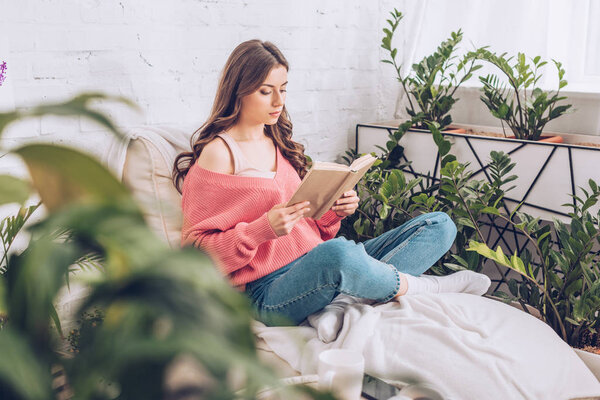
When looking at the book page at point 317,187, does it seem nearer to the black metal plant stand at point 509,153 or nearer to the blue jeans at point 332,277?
the blue jeans at point 332,277

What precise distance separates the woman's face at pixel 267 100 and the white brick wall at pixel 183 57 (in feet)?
1.30

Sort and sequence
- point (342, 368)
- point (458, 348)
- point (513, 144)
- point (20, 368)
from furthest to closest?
point (513, 144) < point (458, 348) < point (342, 368) < point (20, 368)

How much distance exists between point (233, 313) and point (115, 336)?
5 cm

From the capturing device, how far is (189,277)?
237 mm

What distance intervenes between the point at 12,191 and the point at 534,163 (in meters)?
1.88

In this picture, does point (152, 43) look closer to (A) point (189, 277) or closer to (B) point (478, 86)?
(B) point (478, 86)

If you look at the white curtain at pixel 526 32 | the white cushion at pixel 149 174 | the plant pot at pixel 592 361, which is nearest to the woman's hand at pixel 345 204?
the white cushion at pixel 149 174

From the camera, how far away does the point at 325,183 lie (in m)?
1.48

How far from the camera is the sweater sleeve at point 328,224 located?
5.99 feet

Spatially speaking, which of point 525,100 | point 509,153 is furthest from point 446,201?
point 525,100

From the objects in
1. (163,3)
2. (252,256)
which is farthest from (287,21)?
(252,256)

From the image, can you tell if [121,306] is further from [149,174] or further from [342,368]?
[149,174]

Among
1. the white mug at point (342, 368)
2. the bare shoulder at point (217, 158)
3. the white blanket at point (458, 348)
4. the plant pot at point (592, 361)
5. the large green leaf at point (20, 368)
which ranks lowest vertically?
the plant pot at point (592, 361)

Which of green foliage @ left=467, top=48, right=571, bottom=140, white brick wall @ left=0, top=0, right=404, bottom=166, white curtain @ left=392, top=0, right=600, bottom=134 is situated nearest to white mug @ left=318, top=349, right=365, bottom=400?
white brick wall @ left=0, top=0, right=404, bottom=166
